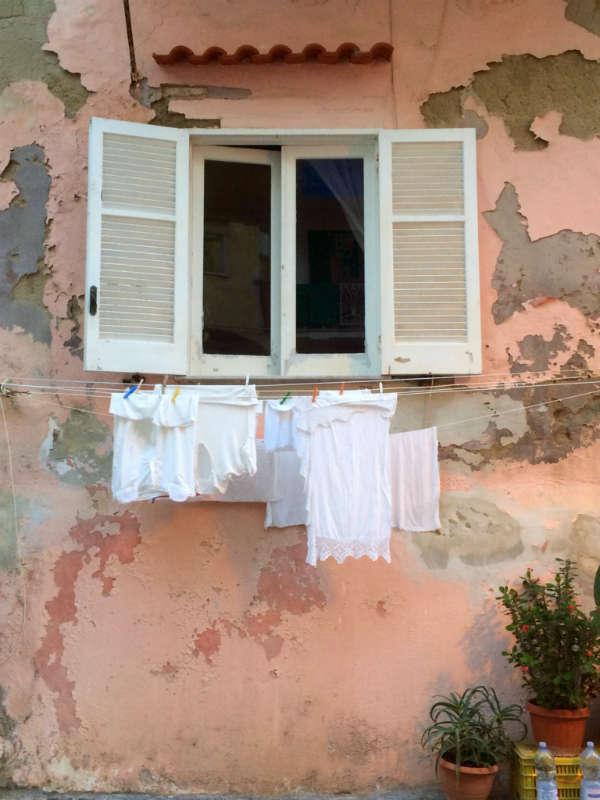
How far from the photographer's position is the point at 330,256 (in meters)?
4.79

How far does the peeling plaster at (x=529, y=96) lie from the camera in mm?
4758

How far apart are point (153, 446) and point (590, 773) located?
8.05 ft

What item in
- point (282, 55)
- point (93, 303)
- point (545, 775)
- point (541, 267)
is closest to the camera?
point (545, 775)

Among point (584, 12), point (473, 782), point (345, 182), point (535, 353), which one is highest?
point (584, 12)

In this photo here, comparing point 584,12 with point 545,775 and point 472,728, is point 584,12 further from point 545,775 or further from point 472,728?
point 545,775

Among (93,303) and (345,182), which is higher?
(345,182)

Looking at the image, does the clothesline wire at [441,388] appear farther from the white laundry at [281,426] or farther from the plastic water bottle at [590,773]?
the plastic water bottle at [590,773]

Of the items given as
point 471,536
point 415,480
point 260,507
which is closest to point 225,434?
point 260,507

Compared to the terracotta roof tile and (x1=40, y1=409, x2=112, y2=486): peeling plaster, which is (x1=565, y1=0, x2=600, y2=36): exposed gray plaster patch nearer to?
the terracotta roof tile

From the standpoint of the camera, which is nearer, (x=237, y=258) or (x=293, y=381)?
(x=293, y=381)

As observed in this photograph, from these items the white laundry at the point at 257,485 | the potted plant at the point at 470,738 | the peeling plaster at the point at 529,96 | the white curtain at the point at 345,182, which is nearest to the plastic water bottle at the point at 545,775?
the potted plant at the point at 470,738

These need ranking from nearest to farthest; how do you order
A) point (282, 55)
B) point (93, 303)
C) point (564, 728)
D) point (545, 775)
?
1. point (545, 775)
2. point (564, 728)
3. point (93, 303)
4. point (282, 55)

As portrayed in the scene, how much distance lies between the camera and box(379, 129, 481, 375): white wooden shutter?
450 cm

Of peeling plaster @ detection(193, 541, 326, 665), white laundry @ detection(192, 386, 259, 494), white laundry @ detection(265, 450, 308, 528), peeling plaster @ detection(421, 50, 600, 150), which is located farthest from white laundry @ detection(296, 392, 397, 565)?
peeling plaster @ detection(421, 50, 600, 150)
